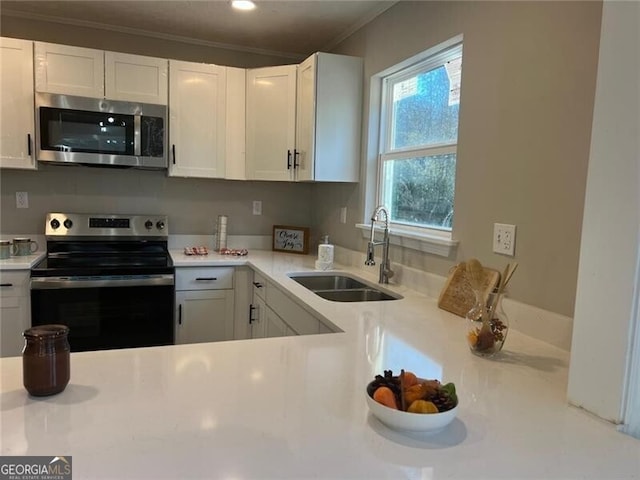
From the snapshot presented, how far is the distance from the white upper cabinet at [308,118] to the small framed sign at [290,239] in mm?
489

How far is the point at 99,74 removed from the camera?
2887mm

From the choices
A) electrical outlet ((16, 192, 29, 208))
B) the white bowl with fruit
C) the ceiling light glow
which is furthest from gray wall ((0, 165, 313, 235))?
the white bowl with fruit

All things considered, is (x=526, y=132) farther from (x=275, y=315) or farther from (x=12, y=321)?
(x=12, y=321)

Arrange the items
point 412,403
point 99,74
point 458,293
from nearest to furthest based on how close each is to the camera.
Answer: point 412,403 < point 458,293 < point 99,74

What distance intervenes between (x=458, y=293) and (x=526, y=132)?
0.65 metres

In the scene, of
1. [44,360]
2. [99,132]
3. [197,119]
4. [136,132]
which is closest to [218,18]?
[197,119]

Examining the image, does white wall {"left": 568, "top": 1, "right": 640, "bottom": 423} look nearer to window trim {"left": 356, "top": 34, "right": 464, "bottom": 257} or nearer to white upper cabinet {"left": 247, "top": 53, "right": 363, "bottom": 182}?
window trim {"left": 356, "top": 34, "right": 464, "bottom": 257}

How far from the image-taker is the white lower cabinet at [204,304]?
2.92 meters

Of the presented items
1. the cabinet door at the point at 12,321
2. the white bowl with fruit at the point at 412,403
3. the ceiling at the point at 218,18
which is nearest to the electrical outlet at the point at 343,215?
the ceiling at the point at 218,18

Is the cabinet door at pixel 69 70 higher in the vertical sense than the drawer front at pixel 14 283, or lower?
higher

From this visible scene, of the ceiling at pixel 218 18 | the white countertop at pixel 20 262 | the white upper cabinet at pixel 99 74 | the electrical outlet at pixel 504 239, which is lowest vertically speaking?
the white countertop at pixel 20 262

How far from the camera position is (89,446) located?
2.61 ft

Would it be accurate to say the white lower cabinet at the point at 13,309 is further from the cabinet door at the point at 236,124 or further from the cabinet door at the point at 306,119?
the cabinet door at the point at 306,119

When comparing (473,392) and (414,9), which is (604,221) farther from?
(414,9)
